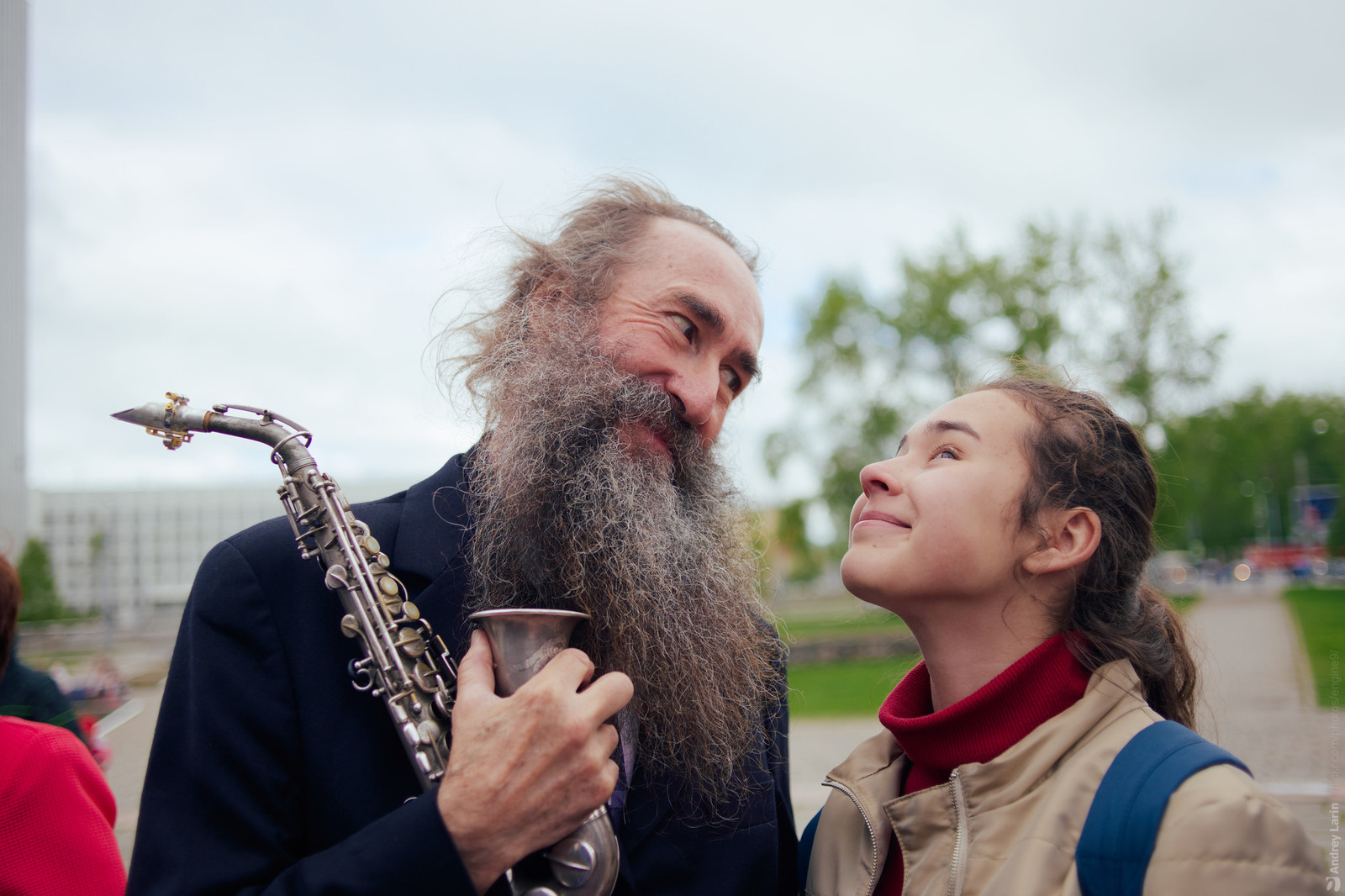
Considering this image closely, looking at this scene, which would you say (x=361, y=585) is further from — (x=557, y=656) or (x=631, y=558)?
(x=631, y=558)

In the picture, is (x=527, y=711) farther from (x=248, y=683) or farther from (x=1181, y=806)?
(x=1181, y=806)

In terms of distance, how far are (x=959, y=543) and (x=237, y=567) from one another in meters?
1.89

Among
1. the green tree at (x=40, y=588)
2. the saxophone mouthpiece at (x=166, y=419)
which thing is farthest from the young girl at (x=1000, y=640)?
the green tree at (x=40, y=588)

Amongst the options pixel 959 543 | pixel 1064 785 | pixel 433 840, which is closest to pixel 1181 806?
pixel 1064 785

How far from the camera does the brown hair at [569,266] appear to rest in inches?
118

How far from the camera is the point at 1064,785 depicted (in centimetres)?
192

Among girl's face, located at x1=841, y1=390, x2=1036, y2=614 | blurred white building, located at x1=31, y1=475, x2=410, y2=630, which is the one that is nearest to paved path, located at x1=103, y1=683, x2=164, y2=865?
girl's face, located at x1=841, y1=390, x2=1036, y2=614

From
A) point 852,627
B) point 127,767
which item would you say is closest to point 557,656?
point 127,767

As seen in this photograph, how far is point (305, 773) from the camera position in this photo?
1979mm

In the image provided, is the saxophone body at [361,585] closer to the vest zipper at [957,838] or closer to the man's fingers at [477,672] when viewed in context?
the man's fingers at [477,672]

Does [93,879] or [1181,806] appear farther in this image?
[93,879]

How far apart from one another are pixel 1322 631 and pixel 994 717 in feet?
74.4

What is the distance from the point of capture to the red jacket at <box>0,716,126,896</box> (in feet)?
7.66

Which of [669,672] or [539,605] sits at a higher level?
[539,605]
